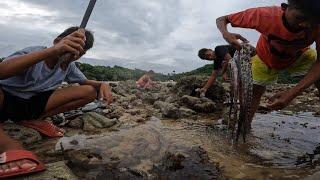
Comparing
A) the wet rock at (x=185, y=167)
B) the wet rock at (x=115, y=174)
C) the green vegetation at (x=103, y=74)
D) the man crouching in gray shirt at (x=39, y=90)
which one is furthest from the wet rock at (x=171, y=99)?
the green vegetation at (x=103, y=74)

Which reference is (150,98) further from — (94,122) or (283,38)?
(283,38)

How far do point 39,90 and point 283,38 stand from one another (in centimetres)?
310

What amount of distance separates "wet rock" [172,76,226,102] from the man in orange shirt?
4096mm

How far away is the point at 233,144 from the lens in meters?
5.56

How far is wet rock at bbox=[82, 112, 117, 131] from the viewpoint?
624cm

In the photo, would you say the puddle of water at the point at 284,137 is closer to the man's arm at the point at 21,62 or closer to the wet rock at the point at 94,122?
the wet rock at the point at 94,122

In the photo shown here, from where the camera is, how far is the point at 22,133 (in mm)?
5188

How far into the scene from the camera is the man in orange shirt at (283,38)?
15.2 ft

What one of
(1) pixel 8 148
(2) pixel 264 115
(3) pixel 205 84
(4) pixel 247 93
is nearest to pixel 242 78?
(4) pixel 247 93

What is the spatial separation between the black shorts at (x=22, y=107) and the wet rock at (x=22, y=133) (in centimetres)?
11

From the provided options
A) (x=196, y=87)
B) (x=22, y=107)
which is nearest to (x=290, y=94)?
(x=22, y=107)

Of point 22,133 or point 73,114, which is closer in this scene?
point 22,133

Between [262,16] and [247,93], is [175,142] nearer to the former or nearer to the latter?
[247,93]

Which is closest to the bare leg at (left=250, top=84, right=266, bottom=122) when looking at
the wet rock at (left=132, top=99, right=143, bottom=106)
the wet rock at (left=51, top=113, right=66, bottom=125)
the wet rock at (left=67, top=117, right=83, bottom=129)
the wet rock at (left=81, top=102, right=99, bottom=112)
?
the wet rock at (left=67, top=117, right=83, bottom=129)
